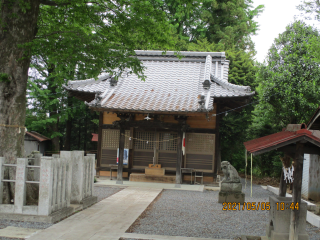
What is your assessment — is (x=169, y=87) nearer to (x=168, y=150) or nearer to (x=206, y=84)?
(x=206, y=84)

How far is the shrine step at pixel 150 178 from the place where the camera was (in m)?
14.2

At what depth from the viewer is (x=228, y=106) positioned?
642 inches

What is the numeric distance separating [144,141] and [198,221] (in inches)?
320

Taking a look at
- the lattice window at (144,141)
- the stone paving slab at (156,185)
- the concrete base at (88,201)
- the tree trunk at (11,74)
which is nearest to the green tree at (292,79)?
the stone paving slab at (156,185)

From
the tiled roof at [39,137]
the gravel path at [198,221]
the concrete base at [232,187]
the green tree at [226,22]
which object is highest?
the green tree at [226,22]

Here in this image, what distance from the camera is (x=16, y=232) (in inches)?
224

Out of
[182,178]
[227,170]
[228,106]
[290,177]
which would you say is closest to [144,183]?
[182,178]

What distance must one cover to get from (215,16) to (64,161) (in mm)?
24496

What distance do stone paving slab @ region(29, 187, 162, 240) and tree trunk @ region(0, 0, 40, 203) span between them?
1776 mm

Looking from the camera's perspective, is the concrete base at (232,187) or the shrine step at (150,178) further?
the shrine step at (150,178)

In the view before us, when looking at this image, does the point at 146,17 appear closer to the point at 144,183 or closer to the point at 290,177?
the point at 290,177

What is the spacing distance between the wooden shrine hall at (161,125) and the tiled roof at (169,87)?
0.04 metres

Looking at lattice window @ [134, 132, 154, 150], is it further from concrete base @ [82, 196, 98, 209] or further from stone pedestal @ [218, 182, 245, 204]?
concrete base @ [82, 196, 98, 209]

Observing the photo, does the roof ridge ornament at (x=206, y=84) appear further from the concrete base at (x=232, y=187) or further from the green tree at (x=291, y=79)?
the concrete base at (x=232, y=187)
